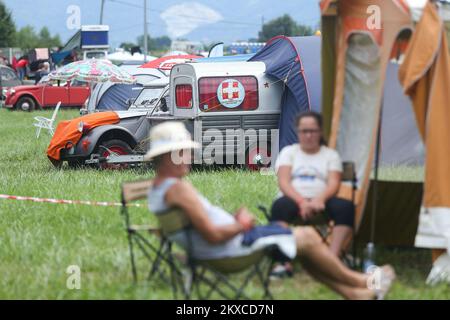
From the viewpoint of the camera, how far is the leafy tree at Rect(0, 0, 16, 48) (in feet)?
256

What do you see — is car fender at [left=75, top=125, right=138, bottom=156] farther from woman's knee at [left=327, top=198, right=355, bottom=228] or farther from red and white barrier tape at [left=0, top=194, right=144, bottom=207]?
woman's knee at [left=327, top=198, right=355, bottom=228]

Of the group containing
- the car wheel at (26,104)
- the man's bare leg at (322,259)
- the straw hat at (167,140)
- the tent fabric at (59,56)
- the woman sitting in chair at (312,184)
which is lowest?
the car wheel at (26,104)

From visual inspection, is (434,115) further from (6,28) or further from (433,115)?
(6,28)

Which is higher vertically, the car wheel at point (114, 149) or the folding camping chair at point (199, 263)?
the folding camping chair at point (199, 263)

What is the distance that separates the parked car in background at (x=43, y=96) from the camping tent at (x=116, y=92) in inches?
404

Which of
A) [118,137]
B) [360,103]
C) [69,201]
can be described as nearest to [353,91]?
[360,103]

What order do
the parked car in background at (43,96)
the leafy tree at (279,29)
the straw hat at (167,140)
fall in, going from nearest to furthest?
the straw hat at (167,140) → the parked car in background at (43,96) → the leafy tree at (279,29)

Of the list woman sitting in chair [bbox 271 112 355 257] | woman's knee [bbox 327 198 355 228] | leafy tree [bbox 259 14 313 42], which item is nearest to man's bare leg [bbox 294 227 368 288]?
woman sitting in chair [bbox 271 112 355 257]

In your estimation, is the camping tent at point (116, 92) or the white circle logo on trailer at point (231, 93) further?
the camping tent at point (116, 92)

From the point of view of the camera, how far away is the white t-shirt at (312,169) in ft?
22.6

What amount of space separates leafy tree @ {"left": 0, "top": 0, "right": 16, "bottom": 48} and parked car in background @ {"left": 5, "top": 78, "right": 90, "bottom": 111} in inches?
1815

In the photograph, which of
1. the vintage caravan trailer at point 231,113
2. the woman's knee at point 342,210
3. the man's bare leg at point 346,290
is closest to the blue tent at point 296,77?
the vintage caravan trailer at point 231,113

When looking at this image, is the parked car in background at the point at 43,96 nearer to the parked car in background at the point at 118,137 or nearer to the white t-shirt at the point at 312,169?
the parked car in background at the point at 118,137

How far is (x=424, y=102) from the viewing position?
6688mm
